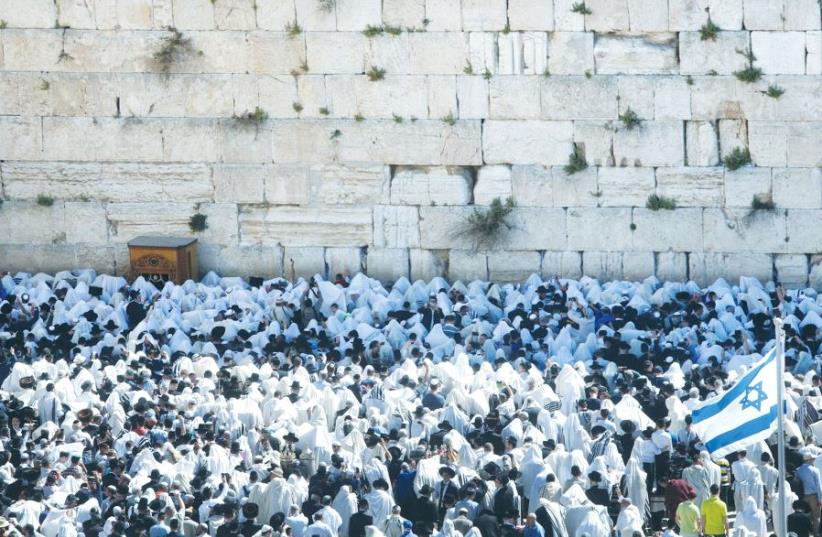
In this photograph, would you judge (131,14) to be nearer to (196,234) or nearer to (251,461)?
(196,234)

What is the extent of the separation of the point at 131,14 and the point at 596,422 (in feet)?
32.2

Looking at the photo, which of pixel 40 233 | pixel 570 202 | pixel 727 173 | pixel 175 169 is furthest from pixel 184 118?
pixel 727 173

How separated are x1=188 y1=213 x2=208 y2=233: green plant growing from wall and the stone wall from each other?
0.08 meters

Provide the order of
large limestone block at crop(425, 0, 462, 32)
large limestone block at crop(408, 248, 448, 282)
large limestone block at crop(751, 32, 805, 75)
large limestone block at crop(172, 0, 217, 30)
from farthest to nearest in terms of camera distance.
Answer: large limestone block at crop(408, 248, 448, 282), large limestone block at crop(172, 0, 217, 30), large limestone block at crop(425, 0, 462, 32), large limestone block at crop(751, 32, 805, 75)

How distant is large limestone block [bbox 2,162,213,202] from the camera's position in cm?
2891

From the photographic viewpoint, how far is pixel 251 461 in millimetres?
22078

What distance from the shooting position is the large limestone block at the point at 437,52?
2802 cm

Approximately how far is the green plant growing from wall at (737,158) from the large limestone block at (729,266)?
1.19m

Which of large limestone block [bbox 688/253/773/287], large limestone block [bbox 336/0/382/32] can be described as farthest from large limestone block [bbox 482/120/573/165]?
large limestone block [bbox 688/253/773/287]

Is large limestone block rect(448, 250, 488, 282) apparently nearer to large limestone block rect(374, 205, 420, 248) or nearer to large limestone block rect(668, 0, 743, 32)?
large limestone block rect(374, 205, 420, 248)

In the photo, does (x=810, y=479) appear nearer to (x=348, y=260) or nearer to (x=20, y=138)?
(x=348, y=260)

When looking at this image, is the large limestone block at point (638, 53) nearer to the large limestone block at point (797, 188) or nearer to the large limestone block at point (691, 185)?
the large limestone block at point (691, 185)

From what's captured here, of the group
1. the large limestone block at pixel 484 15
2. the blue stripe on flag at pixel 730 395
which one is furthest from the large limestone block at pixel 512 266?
the blue stripe on flag at pixel 730 395

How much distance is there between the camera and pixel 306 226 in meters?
28.9
